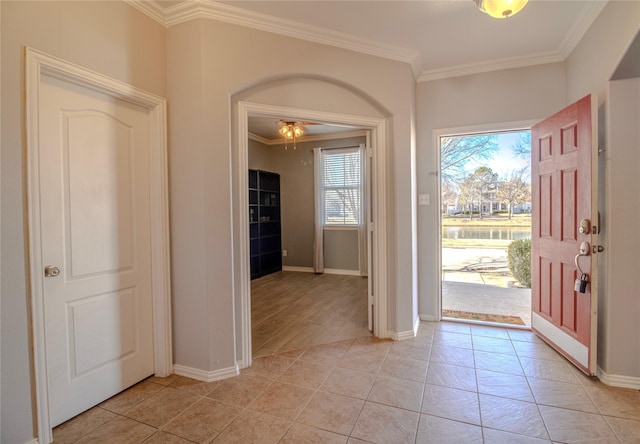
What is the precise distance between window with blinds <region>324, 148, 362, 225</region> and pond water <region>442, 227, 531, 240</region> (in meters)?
1.78

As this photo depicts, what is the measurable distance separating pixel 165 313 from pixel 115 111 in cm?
148

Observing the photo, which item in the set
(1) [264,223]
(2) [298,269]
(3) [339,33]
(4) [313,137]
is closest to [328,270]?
(2) [298,269]

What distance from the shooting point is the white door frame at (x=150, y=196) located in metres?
1.50

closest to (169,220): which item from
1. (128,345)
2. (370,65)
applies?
(128,345)

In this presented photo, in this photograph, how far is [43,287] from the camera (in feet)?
5.19

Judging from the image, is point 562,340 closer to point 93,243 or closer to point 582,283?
point 582,283

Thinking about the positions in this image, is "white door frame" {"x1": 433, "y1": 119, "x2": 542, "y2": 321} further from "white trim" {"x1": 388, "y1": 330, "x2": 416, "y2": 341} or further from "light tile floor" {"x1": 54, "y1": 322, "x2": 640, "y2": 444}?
"light tile floor" {"x1": 54, "y1": 322, "x2": 640, "y2": 444}

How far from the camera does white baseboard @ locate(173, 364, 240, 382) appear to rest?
219 centimetres

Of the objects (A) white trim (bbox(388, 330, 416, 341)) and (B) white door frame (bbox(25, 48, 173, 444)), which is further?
(A) white trim (bbox(388, 330, 416, 341))

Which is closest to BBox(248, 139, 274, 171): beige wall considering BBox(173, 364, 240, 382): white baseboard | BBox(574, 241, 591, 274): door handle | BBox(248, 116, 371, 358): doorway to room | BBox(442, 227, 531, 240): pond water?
BBox(248, 116, 371, 358): doorway to room

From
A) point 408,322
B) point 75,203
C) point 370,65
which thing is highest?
point 370,65

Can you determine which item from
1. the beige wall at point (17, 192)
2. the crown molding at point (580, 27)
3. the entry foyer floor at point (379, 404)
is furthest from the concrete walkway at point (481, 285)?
the beige wall at point (17, 192)

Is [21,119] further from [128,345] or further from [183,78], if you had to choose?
[128,345]

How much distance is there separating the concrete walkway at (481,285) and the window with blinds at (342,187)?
76.7 inches
